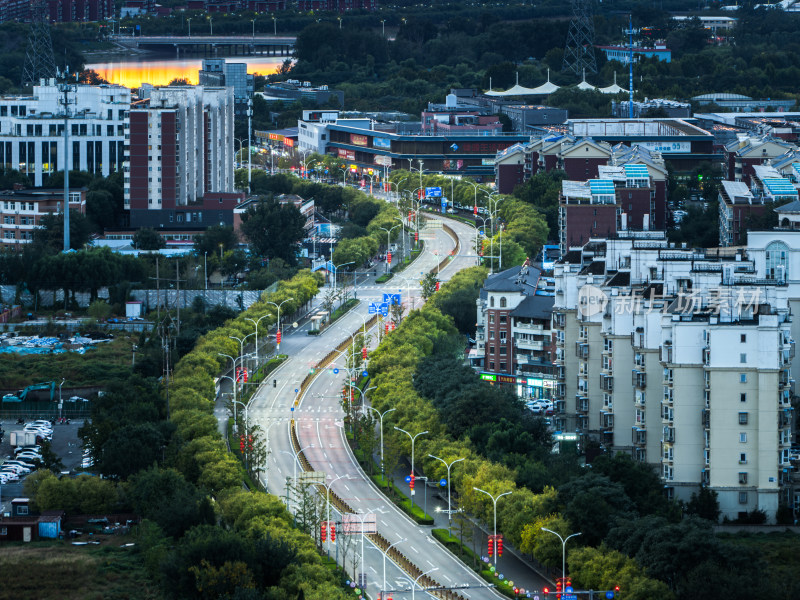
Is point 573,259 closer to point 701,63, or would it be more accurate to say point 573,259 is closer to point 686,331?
point 686,331

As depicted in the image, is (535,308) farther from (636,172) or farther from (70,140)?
(70,140)

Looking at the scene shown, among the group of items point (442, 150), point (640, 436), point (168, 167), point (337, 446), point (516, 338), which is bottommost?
point (337, 446)

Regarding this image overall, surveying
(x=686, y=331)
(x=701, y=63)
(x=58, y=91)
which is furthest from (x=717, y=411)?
(x=701, y=63)

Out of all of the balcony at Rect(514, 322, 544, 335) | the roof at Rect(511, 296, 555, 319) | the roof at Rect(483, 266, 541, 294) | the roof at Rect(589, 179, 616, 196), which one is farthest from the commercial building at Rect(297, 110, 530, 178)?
the balcony at Rect(514, 322, 544, 335)

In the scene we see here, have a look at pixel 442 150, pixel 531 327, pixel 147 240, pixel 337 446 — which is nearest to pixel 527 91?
pixel 442 150

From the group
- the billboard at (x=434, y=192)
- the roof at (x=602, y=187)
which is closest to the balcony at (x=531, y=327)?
the roof at (x=602, y=187)

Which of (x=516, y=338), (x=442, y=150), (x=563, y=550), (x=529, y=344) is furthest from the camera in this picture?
(x=442, y=150)

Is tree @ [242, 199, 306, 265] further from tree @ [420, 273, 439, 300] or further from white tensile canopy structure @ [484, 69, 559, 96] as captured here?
white tensile canopy structure @ [484, 69, 559, 96]
